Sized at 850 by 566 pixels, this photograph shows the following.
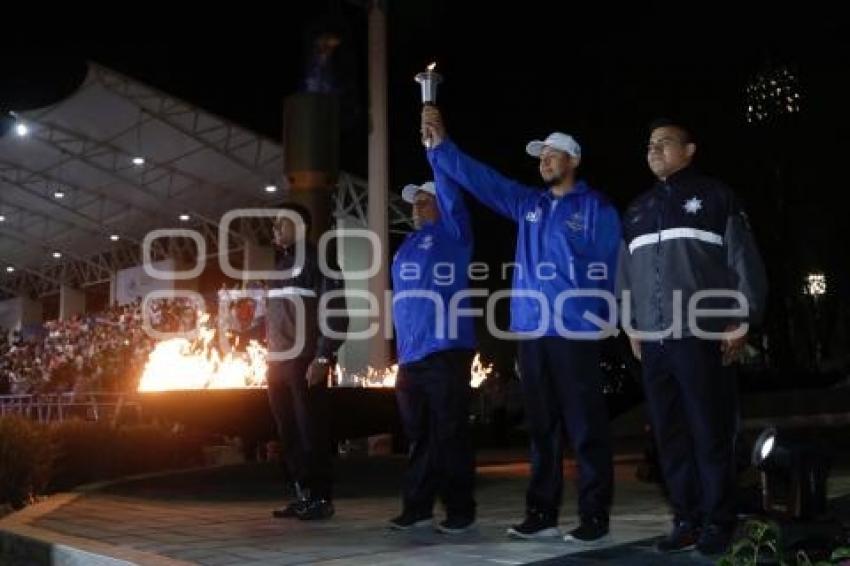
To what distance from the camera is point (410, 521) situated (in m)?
5.02

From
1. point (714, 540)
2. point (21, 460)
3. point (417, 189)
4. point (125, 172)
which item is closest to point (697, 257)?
point (714, 540)

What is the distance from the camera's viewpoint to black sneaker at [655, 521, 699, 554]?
4035 millimetres

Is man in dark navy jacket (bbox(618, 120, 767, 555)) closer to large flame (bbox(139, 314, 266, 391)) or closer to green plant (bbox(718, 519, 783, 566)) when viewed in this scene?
green plant (bbox(718, 519, 783, 566))

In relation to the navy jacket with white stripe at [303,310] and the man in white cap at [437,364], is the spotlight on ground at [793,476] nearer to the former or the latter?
the man in white cap at [437,364]

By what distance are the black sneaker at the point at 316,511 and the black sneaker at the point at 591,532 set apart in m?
1.82

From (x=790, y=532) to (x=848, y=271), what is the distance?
21.9 m

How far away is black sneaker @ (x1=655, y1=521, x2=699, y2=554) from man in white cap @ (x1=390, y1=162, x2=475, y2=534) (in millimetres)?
1194

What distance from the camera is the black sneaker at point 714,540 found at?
12.8 feet

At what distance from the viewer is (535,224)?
4.82 meters

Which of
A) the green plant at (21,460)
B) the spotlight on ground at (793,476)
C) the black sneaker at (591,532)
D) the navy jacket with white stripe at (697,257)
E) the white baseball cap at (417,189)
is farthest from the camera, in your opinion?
the green plant at (21,460)

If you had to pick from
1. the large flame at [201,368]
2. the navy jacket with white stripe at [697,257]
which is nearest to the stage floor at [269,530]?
the navy jacket with white stripe at [697,257]

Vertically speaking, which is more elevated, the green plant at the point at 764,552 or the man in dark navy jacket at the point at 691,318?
the man in dark navy jacket at the point at 691,318

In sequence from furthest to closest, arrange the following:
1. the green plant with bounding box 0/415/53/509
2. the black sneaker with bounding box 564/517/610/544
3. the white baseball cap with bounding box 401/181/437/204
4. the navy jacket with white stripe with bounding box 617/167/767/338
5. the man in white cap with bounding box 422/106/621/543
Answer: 1. the green plant with bounding box 0/415/53/509
2. the white baseball cap with bounding box 401/181/437/204
3. the man in white cap with bounding box 422/106/621/543
4. the black sneaker with bounding box 564/517/610/544
5. the navy jacket with white stripe with bounding box 617/167/767/338

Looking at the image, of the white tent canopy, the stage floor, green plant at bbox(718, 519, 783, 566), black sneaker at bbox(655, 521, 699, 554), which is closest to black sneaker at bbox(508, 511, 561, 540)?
the stage floor
